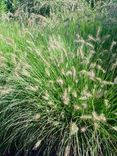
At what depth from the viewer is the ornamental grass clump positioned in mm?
3834

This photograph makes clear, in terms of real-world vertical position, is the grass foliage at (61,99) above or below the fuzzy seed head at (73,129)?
above

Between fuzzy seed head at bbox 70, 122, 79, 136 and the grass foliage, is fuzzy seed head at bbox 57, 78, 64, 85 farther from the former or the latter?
fuzzy seed head at bbox 70, 122, 79, 136

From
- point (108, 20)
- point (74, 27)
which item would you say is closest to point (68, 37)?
point (74, 27)

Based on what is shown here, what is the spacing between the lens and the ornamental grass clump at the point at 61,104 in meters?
3.83

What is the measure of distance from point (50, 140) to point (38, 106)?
0.34 metres

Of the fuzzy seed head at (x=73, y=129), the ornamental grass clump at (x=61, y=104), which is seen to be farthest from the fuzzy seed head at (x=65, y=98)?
the fuzzy seed head at (x=73, y=129)

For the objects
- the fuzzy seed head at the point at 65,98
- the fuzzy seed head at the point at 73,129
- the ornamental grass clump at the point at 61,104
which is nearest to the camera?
the fuzzy seed head at the point at 73,129

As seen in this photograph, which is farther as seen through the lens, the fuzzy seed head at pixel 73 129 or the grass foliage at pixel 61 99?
the grass foliage at pixel 61 99

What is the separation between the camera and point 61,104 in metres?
4.00

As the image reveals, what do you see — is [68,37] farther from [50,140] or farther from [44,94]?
[50,140]

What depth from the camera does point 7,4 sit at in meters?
8.66

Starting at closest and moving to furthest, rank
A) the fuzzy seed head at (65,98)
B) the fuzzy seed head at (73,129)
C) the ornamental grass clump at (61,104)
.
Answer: the fuzzy seed head at (73,129) < the fuzzy seed head at (65,98) < the ornamental grass clump at (61,104)

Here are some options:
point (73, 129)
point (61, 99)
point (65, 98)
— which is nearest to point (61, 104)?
point (61, 99)

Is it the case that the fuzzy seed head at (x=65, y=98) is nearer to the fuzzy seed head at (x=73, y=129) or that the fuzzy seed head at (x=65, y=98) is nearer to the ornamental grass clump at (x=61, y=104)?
the ornamental grass clump at (x=61, y=104)
